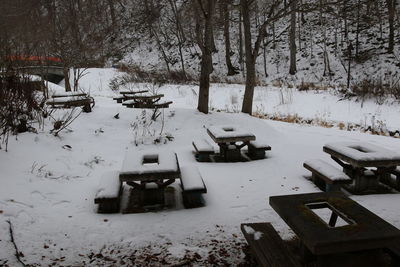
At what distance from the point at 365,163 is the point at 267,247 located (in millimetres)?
2447

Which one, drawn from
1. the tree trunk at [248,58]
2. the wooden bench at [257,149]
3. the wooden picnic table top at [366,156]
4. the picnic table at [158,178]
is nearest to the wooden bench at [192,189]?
the picnic table at [158,178]

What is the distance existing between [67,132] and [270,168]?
4290mm

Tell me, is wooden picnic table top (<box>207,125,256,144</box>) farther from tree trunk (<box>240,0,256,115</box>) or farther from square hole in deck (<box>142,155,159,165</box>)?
tree trunk (<box>240,0,256,115</box>)

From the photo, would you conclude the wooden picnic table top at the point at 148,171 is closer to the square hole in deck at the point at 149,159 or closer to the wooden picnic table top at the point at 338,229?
the square hole in deck at the point at 149,159

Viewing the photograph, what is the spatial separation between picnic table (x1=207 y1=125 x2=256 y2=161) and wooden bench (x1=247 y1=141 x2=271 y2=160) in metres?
0.15

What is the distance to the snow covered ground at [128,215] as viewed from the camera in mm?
3355

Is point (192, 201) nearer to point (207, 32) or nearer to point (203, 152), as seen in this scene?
point (203, 152)

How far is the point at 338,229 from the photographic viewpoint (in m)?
2.31

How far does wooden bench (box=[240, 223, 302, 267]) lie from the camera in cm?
249

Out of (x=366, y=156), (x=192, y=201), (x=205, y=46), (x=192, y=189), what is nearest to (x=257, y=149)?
(x=366, y=156)

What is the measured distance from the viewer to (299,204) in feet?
9.12

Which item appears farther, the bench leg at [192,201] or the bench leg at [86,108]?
the bench leg at [86,108]

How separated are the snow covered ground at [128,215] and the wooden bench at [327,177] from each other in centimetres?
18

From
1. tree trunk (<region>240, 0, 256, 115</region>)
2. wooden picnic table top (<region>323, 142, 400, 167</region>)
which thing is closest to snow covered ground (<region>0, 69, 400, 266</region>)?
wooden picnic table top (<region>323, 142, 400, 167</region>)
